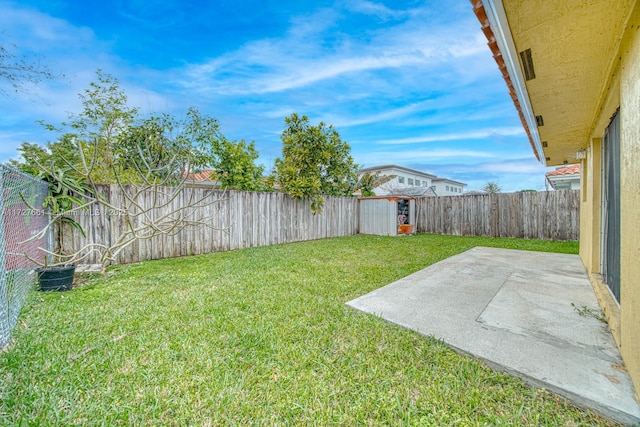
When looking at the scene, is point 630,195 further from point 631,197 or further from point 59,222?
point 59,222

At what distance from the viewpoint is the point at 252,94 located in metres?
11.3

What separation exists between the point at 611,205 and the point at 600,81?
5.05 feet

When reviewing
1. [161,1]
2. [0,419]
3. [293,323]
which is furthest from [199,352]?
[161,1]

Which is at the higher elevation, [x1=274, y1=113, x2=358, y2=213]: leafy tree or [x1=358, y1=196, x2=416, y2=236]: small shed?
[x1=274, y1=113, x2=358, y2=213]: leafy tree

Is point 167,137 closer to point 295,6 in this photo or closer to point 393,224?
point 295,6

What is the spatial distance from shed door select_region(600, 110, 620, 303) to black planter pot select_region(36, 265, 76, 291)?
22.9ft

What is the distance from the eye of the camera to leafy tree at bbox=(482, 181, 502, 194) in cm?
3131

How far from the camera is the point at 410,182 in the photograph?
113 ft

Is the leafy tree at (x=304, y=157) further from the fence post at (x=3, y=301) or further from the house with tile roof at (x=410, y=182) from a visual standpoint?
the house with tile roof at (x=410, y=182)

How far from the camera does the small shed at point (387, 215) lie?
11891 millimetres

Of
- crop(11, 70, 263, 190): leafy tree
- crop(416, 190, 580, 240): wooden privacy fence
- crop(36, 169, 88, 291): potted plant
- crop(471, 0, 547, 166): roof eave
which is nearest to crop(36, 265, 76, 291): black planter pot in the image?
crop(36, 169, 88, 291): potted plant

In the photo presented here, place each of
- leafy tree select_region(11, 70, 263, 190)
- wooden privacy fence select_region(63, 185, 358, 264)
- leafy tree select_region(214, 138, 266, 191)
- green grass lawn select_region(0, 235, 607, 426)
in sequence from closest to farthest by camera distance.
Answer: green grass lawn select_region(0, 235, 607, 426) < wooden privacy fence select_region(63, 185, 358, 264) < leafy tree select_region(11, 70, 263, 190) < leafy tree select_region(214, 138, 266, 191)

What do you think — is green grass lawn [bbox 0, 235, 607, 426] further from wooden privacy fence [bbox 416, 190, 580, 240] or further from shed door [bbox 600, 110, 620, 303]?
wooden privacy fence [bbox 416, 190, 580, 240]

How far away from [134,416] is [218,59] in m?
9.70
